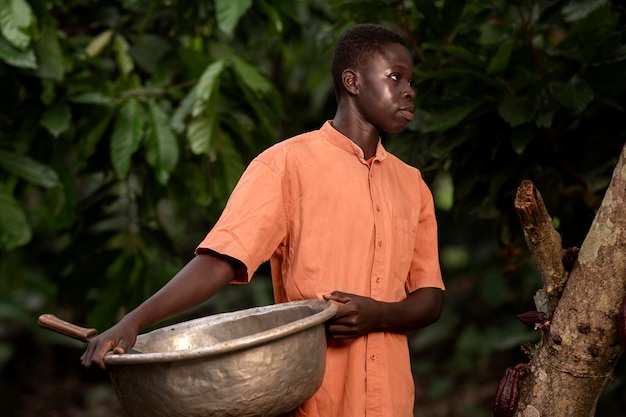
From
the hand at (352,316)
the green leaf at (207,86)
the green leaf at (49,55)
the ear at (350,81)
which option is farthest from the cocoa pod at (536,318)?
the green leaf at (49,55)

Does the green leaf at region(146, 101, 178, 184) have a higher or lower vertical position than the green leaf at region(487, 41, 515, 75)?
lower

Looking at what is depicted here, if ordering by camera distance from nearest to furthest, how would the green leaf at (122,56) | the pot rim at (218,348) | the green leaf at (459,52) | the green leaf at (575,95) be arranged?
the pot rim at (218,348)
the green leaf at (575,95)
the green leaf at (459,52)
the green leaf at (122,56)

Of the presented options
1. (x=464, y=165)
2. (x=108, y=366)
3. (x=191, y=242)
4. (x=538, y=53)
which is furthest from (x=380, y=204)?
(x=191, y=242)

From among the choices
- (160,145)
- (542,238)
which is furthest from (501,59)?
(160,145)

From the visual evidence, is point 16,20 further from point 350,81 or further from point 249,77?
point 350,81

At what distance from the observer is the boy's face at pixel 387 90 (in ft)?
6.36

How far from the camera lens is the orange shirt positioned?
1.83 m

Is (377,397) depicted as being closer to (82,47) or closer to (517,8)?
(517,8)

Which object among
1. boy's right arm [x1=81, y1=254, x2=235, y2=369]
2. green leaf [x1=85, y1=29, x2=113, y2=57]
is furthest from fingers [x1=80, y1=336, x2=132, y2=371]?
green leaf [x1=85, y1=29, x2=113, y2=57]

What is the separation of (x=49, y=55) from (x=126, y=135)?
35cm

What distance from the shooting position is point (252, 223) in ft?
5.91

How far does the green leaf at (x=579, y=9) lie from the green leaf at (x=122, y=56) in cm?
169

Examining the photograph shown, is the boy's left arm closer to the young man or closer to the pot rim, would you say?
the young man

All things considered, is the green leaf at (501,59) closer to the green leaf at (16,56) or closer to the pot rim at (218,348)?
the pot rim at (218,348)
